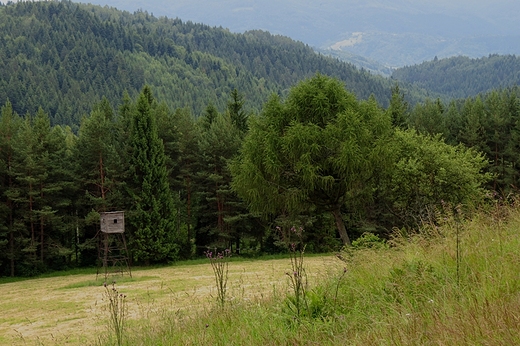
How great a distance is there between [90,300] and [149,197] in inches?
640

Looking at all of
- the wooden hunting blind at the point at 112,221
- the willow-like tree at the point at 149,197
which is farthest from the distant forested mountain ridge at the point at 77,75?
the wooden hunting blind at the point at 112,221

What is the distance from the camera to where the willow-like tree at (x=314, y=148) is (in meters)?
24.0

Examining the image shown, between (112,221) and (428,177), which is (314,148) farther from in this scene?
(112,221)

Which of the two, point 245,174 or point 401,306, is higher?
point 245,174

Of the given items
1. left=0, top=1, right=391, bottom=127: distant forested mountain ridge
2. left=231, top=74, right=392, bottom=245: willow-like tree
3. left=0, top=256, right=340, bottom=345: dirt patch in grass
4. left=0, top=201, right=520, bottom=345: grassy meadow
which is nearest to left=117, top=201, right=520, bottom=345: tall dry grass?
left=0, top=201, right=520, bottom=345: grassy meadow

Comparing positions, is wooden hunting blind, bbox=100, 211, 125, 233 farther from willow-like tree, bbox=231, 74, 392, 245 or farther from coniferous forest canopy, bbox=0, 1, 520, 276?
willow-like tree, bbox=231, 74, 392, 245

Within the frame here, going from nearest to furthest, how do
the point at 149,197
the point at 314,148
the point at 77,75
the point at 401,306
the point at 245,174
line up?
1. the point at 401,306
2. the point at 314,148
3. the point at 245,174
4. the point at 149,197
5. the point at 77,75

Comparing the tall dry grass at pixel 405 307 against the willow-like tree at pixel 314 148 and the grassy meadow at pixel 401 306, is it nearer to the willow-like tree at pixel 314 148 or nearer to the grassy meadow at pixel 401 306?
the grassy meadow at pixel 401 306

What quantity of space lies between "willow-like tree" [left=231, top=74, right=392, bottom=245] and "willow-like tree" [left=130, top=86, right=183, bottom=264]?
11.8m

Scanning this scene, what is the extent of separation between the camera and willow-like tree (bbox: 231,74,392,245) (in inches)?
943

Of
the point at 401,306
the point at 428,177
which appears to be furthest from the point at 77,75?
the point at 401,306

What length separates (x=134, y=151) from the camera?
3706cm

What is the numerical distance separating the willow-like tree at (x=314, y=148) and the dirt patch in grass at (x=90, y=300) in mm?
4054

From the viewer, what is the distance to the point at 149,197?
3653 cm
